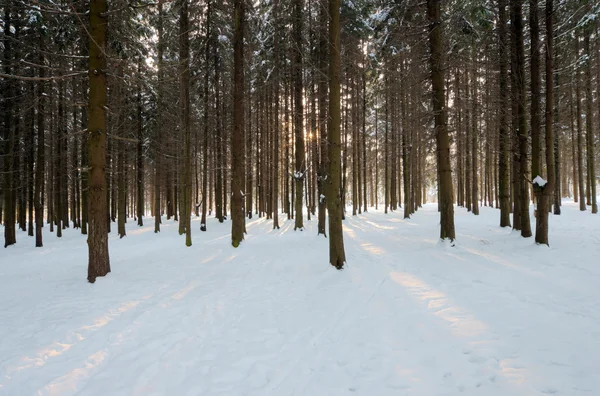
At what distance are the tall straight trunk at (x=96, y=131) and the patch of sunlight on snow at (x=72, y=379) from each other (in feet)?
12.2

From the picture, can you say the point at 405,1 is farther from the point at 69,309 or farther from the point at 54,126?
the point at 54,126

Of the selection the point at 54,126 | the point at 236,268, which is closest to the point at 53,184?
the point at 54,126

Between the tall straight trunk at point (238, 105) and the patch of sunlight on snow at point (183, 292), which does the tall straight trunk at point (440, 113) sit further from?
the patch of sunlight on snow at point (183, 292)

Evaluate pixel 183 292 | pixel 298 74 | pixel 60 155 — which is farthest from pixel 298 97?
pixel 60 155

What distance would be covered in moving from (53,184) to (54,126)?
3.84 metres

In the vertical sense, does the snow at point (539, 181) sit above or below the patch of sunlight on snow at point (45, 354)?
above

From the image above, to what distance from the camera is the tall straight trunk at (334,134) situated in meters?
6.74

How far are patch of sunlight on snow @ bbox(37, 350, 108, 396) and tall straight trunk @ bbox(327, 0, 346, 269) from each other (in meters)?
4.93

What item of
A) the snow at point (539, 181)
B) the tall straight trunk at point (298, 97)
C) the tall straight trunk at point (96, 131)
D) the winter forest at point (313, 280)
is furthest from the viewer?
the tall straight trunk at point (298, 97)

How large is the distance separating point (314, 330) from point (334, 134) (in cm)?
455

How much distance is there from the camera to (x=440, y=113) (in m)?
8.91

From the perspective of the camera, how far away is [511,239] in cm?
949

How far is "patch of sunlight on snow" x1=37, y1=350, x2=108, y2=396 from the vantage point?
2.59 meters

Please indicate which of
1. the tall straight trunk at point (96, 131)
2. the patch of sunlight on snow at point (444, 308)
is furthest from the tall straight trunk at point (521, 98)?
the tall straight trunk at point (96, 131)
